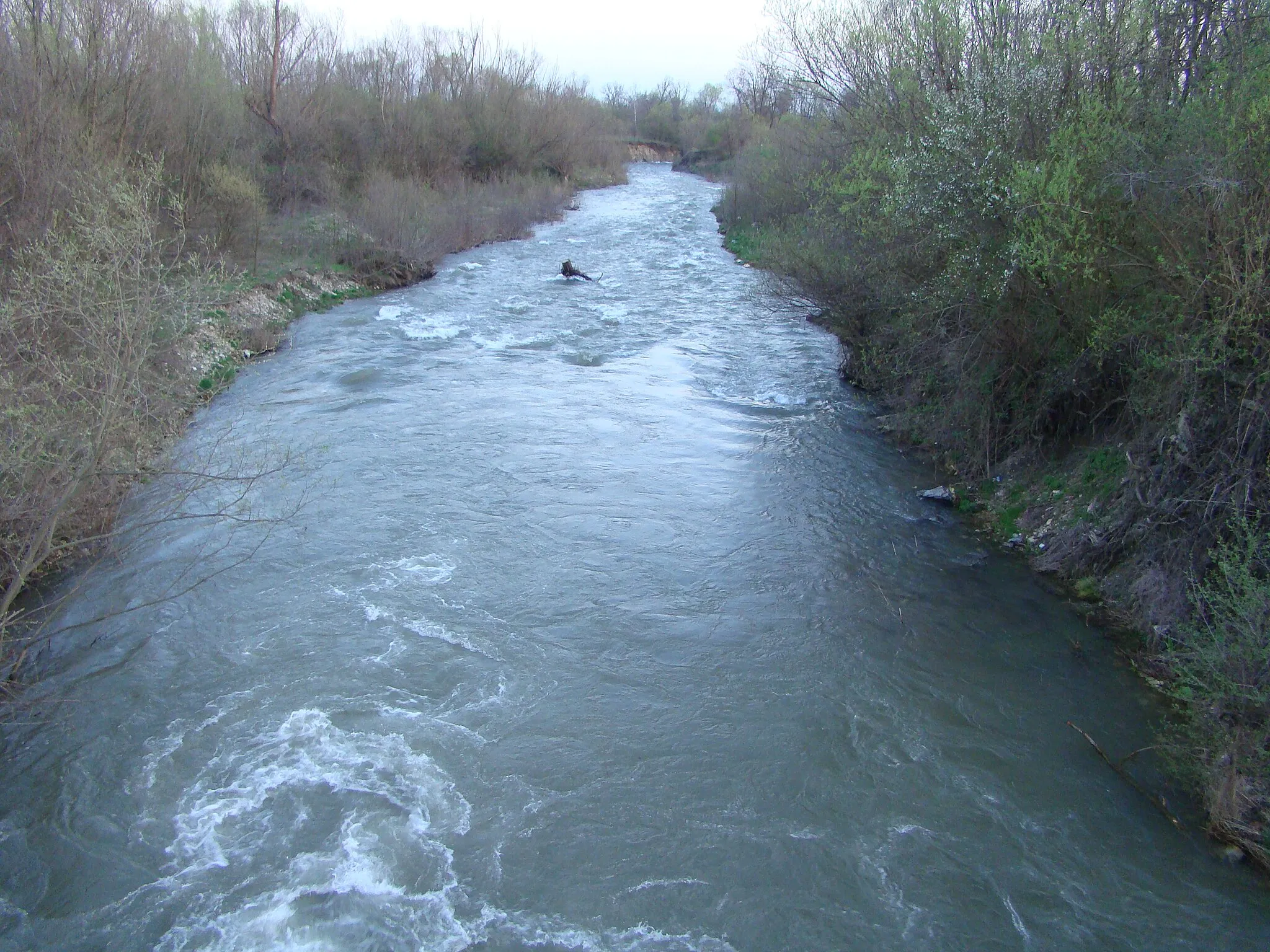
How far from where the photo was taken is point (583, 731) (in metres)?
7.31

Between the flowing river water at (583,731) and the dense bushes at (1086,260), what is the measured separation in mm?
1176

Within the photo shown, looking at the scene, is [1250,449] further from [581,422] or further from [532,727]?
[581,422]

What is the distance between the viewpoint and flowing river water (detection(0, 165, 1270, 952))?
5.70 meters

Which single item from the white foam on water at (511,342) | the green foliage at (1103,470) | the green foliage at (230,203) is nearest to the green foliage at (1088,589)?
the green foliage at (1103,470)

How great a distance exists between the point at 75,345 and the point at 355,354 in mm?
8589

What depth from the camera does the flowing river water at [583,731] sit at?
224 inches

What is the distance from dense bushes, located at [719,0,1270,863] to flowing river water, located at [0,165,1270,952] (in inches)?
46.3

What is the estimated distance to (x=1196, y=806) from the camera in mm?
6590

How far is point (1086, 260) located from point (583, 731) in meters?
6.92

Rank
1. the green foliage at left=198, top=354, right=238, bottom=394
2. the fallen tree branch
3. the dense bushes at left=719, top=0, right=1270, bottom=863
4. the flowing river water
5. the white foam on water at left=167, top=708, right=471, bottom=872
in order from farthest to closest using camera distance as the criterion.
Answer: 1. the green foliage at left=198, top=354, right=238, bottom=394
2. the dense bushes at left=719, top=0, right=1270, bottom=863
3. the fallen tree branch
4. the white foam on water at left=167, top=708, right=471, bottom=872
5. the flowing river water

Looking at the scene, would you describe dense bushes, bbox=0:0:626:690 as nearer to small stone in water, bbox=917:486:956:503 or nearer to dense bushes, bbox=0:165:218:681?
dense bushes, bbox=0:165:218:681

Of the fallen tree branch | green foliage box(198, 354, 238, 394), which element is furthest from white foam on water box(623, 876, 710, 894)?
green foliage box(198, 354, 238, 394)

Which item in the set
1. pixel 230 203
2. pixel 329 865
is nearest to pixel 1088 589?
pixel 329 865

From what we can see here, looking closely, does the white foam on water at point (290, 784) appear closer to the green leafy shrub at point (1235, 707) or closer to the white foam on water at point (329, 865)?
the white foam on water at point (329, 865)
